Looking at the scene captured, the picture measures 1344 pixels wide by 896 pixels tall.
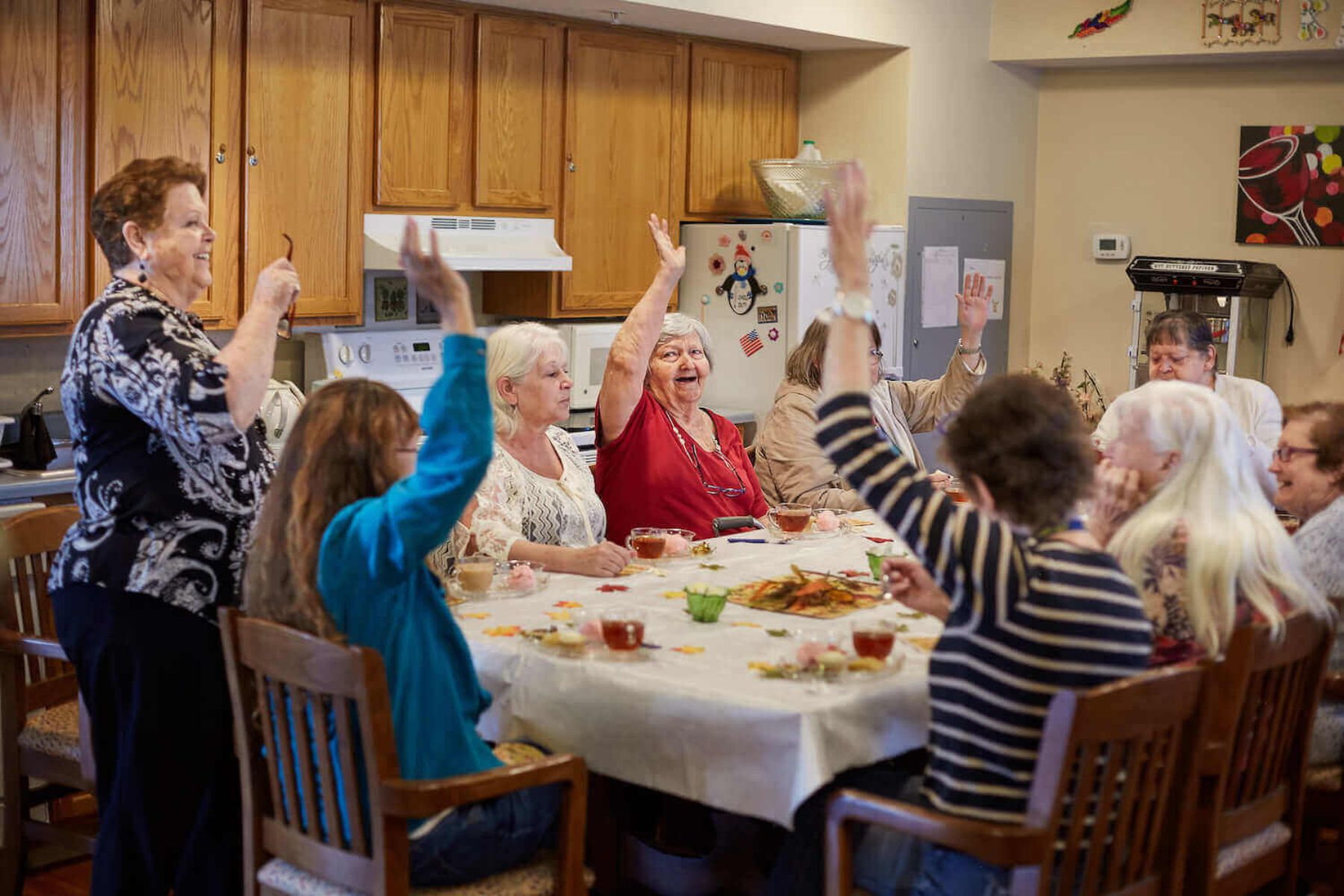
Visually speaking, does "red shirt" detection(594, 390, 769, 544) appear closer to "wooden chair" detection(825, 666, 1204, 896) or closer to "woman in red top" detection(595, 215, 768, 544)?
"woman in red top" detection(595, 215, 768, 544)

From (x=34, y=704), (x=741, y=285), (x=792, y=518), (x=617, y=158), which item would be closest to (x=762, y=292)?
(x=741, y=285)

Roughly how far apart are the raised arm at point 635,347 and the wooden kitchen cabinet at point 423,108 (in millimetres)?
1361

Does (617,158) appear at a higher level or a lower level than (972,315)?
higher

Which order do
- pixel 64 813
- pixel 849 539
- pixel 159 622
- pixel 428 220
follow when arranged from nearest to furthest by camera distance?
pixel 159 622
pixel 849 539
pixel 64 813
pixel 428 220

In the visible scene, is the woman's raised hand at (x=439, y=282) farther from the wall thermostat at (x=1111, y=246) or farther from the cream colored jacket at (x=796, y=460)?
the wall thermostat at (x=1111, y=246)

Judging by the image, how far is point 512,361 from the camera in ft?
10.8

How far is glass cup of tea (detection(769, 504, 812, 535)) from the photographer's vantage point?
3334mm

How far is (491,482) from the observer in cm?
312

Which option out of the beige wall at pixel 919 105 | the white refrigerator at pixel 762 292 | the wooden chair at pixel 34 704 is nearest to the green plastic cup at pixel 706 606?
the wooden chair at pixel 34 704

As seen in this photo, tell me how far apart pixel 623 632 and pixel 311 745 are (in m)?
0.51

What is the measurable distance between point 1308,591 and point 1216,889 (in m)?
0.47

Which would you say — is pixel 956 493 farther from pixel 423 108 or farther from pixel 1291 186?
pixel 1291 186

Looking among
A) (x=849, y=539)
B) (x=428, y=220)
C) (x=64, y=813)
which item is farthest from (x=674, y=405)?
(x=64, y=813)

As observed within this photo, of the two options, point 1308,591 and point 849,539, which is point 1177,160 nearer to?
point 849,539
